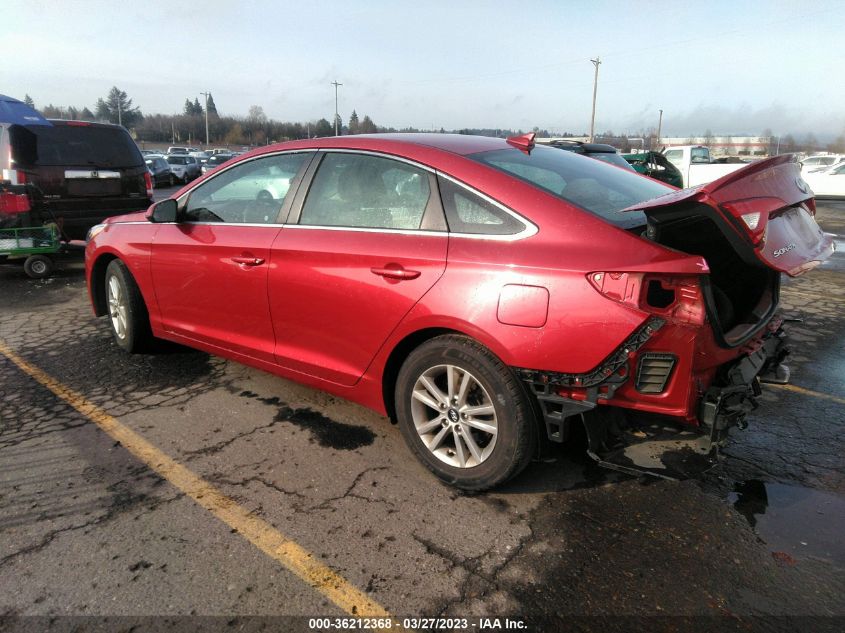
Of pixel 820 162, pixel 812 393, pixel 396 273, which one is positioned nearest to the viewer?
pixel 396 273

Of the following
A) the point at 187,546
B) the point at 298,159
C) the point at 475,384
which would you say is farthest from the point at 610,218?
the point at 187,546

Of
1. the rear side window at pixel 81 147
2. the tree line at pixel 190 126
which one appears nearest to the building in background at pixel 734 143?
the tree line at pixel 190 126

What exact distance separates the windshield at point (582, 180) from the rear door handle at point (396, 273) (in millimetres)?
659

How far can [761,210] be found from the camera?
2.42 metres

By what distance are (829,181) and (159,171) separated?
27.1 meters

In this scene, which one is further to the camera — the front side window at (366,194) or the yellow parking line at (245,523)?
the front side window at (366,194)

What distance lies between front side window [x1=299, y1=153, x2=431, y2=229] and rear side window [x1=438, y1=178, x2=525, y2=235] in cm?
13

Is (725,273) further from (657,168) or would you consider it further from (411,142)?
(657,168)

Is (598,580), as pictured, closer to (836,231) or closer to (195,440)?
(195,440)

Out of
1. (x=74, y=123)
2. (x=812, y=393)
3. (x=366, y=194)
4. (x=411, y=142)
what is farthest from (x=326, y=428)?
(x=74, y=123)

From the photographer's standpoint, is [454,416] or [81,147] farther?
[81,147]

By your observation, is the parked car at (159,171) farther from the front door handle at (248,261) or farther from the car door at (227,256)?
the front door handle at (248,261)

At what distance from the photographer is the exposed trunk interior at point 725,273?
2.40m

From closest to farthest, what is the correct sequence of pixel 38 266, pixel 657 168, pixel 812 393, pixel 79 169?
pixel 812 393
pixel 38 266
pixel 79 169
pixel 657 168
